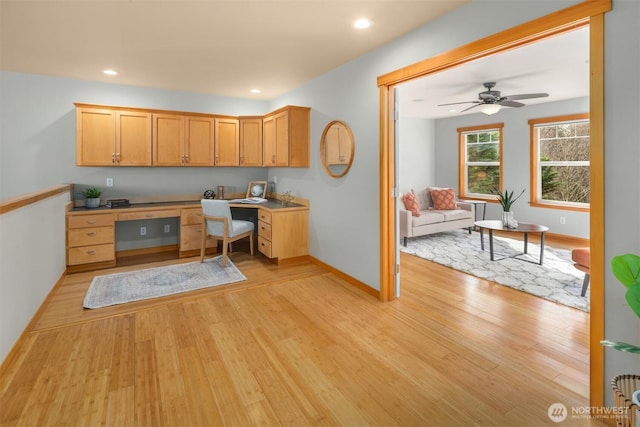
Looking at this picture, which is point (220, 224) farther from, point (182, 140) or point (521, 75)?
point (521, 75)

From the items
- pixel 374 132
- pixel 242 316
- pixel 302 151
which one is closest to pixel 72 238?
pixel 242 316

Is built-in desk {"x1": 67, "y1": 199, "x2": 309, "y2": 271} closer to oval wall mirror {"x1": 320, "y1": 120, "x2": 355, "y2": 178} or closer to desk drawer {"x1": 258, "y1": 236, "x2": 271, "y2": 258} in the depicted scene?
desk drawer {"x1": 258, "y1": 236, "x2": 271, "y2": 258}

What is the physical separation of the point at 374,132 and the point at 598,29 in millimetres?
1823

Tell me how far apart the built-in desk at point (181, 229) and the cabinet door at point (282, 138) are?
2.17 feet

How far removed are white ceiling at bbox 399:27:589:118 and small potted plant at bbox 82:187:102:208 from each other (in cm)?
431

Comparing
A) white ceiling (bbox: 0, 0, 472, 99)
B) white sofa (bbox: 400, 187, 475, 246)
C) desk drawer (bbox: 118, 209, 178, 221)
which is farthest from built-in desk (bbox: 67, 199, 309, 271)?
white sofa (bbox: 400, 187, 475, 246)

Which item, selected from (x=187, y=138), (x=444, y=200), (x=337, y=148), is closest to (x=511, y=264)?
(x=444, y=200)

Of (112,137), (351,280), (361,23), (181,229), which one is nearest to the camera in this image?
(361,23)

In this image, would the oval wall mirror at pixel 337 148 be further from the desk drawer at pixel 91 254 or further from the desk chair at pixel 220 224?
the desk drawer at pixel 91 254

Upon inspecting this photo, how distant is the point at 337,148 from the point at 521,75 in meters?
2.54

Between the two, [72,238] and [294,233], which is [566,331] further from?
[72,238]

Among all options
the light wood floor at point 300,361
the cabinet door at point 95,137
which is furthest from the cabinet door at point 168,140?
the light wood floor at point 300,361

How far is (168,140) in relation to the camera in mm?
4766

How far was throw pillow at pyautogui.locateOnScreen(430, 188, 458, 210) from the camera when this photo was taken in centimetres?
639
